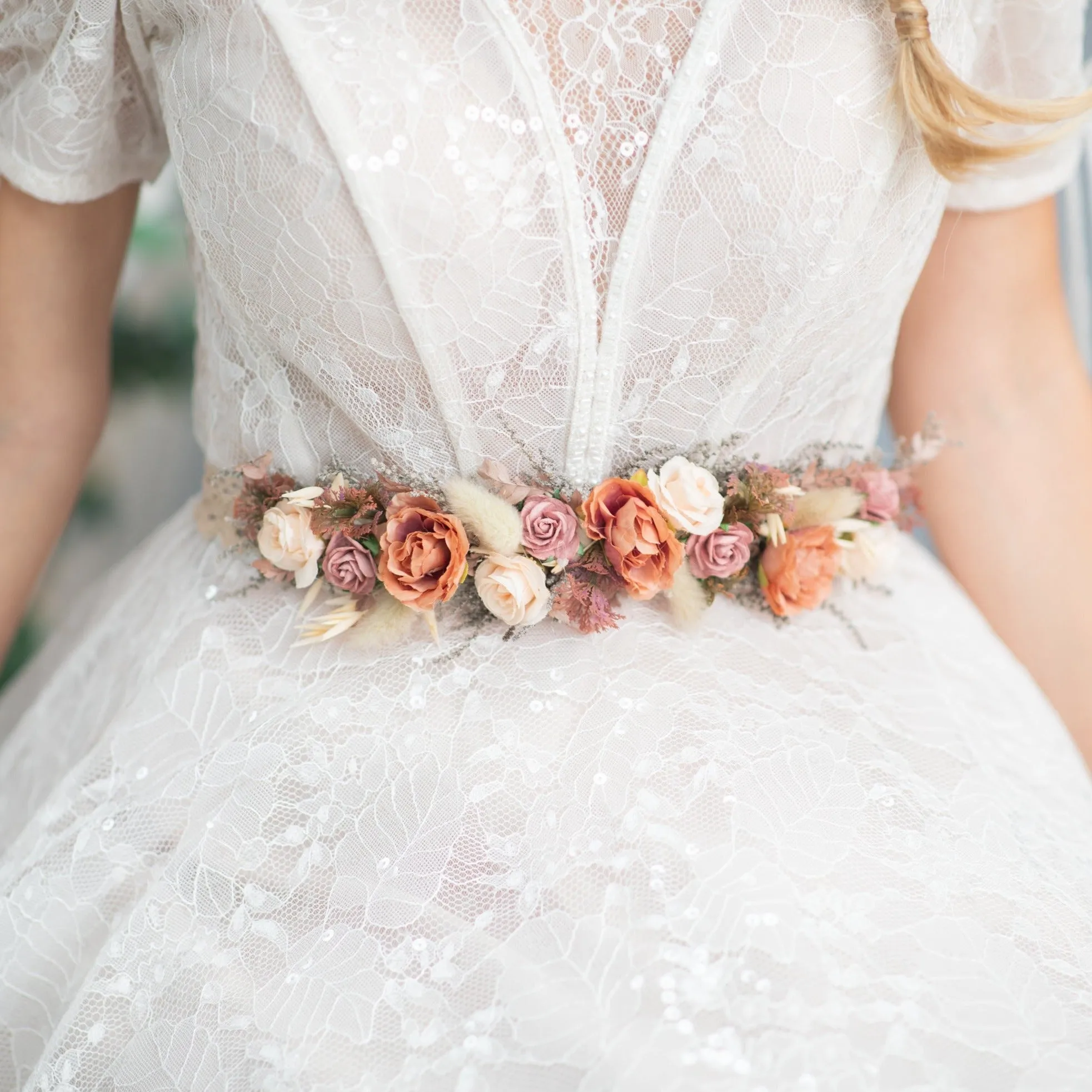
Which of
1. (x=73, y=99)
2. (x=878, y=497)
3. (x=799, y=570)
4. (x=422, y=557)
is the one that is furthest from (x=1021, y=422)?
(x=73, y=99)

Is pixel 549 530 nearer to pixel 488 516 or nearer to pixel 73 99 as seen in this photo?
pixel 488 516

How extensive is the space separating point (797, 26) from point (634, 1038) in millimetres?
660

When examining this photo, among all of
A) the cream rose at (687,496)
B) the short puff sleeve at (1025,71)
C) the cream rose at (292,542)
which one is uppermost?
the short puff sleeve at (1025,71)

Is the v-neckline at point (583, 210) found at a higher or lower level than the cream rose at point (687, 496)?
higher

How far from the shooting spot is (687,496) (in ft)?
2.46

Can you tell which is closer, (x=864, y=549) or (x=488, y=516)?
(x=488, y=516)

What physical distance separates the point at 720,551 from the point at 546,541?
14cm

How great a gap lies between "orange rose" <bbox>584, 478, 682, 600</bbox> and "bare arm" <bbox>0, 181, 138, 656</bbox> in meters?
0.55

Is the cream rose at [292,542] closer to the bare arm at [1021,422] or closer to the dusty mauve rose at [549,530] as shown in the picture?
the dusty mauve rose at [549,530]

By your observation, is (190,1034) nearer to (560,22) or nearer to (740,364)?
(740,364)

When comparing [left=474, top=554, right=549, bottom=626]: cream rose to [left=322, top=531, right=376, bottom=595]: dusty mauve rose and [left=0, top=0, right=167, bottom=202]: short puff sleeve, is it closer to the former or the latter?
[left=322, top=531, right=376, bottom=595]: dusty mauve rose

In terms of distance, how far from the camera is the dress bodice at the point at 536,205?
0.70 meters

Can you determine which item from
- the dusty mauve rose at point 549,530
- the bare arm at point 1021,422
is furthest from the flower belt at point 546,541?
the bare arm at point 1021,422

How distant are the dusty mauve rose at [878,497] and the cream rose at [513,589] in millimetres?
313
